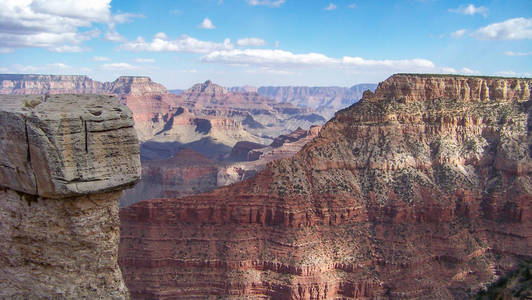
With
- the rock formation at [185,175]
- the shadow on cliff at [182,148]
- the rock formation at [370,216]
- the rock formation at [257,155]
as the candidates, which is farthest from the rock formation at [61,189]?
the shadow on cliff at [182,148]

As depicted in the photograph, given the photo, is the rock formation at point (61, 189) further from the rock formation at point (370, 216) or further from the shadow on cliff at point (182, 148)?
the shadow on cliff at point (182, 148)

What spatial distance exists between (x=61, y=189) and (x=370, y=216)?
128ft

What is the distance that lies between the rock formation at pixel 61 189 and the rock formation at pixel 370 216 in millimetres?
28659

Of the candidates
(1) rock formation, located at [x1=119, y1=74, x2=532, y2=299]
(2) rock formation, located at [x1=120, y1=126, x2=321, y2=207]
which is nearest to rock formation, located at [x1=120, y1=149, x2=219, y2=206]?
(2) rock formation, located at [x1=120, y1=126, x2=321, y2=207]

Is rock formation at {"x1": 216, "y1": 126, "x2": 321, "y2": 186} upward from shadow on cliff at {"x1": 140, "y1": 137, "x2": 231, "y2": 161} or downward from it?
upward

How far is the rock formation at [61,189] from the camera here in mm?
12852

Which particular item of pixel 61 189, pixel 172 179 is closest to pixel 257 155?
pixel 172 179

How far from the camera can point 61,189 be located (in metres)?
12.9

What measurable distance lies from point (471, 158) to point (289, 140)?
8941 centimetres

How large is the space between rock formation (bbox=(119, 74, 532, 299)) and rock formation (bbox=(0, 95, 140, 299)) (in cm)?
2866

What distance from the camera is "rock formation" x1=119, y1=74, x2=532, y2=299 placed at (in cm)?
4203

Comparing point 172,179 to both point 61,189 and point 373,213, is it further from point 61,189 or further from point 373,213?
point 61,189

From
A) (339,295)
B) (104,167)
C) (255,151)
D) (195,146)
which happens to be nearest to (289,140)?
(255,151)

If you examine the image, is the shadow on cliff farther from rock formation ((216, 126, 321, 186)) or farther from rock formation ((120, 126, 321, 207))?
rock formation ((120, 126, 321, 207))
